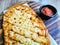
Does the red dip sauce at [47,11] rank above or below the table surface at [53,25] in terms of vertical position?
above

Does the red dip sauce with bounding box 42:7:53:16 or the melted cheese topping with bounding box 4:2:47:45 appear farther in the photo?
the red dip sauce with bounding box 42:7:53:16

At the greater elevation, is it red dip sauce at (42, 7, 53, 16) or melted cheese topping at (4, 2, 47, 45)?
red dip sauce at (42, 7, 53, 16)

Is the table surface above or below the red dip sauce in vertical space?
below

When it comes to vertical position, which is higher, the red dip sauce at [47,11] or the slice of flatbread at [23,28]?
the red dip sauce at [47,11]

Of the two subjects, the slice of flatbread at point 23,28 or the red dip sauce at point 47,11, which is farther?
the red dip sauce at point 47,11

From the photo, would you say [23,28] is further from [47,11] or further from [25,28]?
[47,11]

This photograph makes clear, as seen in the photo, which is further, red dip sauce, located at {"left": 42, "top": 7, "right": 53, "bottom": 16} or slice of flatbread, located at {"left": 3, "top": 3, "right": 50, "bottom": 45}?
red dip sauce, located at {"left": 42, "top": 7, "right": 53, "bottom": 16}

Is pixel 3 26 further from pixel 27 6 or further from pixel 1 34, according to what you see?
pixel 27 6

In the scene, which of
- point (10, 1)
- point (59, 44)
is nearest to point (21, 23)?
point (59, 44)

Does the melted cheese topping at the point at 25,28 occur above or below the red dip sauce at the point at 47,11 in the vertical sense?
below
